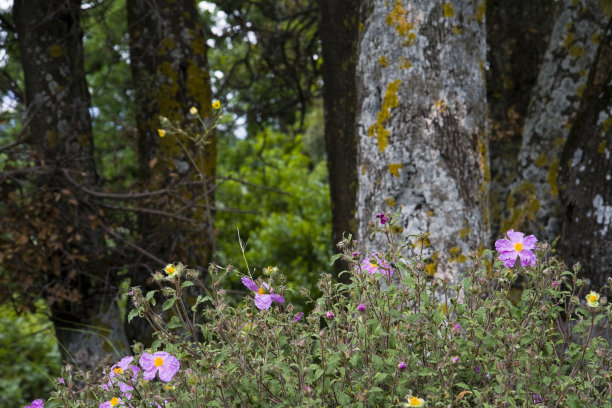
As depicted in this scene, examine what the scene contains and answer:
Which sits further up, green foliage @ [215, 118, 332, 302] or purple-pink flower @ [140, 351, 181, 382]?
purple-pink flower @ [140, 351, 181, 382]

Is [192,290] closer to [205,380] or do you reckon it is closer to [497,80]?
[205,380]

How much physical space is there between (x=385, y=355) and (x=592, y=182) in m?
2.56

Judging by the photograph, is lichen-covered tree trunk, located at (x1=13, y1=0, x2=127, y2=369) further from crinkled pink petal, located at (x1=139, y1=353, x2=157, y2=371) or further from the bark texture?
the bark texture

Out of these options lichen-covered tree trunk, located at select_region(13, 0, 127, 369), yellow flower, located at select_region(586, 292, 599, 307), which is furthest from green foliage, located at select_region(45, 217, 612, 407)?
lichen-covered tree trunk, located at select_region(13, 0, 127, 369)

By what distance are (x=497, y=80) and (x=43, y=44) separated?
4.35 meters

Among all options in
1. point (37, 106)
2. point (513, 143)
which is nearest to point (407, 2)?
point (37, 106)

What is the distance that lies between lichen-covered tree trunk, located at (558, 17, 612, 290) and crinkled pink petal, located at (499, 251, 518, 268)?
6.49 feet

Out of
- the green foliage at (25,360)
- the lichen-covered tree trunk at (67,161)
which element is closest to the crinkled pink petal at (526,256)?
the lichen-covered tree trunk at (67,161)

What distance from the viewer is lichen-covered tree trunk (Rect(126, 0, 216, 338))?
4965 millimetres

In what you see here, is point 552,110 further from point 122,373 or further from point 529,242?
point 122,373

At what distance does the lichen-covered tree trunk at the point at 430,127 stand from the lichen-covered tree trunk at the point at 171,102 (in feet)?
6.16

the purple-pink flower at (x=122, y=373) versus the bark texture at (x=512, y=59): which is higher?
the bark texture at (x=512, y=59)

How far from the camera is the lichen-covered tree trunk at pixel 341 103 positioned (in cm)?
511

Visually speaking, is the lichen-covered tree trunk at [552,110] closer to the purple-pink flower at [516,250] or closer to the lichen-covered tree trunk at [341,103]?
the lichen-covered tree trunk at [341,103]
